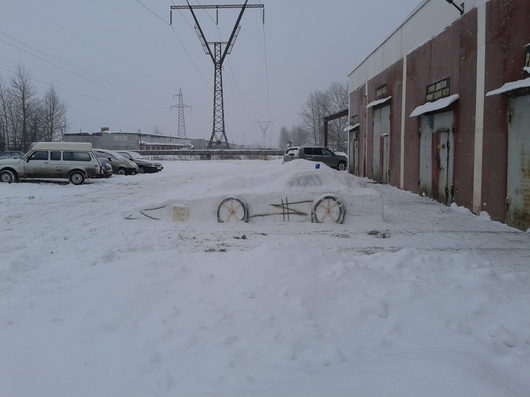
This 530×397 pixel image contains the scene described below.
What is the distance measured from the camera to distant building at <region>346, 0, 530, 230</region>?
9984mm

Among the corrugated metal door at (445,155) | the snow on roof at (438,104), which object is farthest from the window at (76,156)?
the corrugated metal door at (445,155)

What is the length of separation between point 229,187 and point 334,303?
6.23 meters

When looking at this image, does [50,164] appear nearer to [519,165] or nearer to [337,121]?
[519,165]

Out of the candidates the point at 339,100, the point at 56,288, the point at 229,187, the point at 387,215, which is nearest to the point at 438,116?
the point at 387,215

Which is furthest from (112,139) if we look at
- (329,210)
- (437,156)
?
(329,210)

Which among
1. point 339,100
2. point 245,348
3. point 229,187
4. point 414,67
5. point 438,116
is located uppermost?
point 339,100

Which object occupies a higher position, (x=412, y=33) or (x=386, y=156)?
(x=412, y=33)

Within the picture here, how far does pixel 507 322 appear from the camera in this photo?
449cm

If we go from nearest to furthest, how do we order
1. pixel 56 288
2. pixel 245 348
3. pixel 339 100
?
pixel 245 348 < pixel 56 288 < pixel 339 100

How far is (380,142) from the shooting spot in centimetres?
2272

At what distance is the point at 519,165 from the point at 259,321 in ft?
25.9

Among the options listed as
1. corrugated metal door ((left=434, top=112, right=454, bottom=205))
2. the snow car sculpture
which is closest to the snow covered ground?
the snow car sculpture

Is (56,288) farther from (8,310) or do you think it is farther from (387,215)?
(387,215)

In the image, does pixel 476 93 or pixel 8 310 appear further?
pixel 476 93
